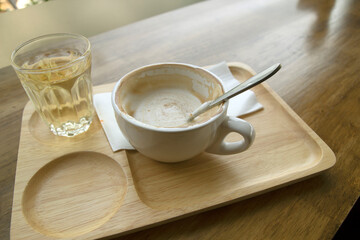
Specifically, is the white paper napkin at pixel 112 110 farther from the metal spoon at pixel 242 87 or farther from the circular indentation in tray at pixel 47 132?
the metal spoon at pixel 242 87

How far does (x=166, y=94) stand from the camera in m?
0.56

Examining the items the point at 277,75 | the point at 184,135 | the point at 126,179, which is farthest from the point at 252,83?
the point at 277,75

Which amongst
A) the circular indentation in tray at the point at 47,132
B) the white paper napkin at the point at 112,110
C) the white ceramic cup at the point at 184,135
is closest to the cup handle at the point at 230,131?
the white ceramic cup at the point at 184,135

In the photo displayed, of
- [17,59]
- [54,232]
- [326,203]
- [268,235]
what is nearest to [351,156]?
[326,203]

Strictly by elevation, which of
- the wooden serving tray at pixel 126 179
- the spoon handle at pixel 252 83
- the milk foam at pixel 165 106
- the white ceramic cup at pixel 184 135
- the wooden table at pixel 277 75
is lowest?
the wooden table at pixel 277 75

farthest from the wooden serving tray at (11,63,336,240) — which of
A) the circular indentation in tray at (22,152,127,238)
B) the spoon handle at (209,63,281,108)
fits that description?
the spoon handle at (209,63,281,108)

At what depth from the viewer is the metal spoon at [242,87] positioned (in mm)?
437

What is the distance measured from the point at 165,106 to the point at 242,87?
16cm

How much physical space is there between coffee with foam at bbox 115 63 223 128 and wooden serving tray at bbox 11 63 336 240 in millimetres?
80

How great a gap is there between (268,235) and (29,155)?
432 mm

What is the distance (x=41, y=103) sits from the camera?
0.55 m

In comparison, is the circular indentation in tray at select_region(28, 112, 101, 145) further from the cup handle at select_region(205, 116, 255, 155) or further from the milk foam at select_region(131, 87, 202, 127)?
the cup handle at select_region(205, 116, 255, 155)

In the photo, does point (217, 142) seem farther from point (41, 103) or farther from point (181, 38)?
point (181, 38)

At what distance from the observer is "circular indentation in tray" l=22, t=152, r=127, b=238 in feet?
1.40
